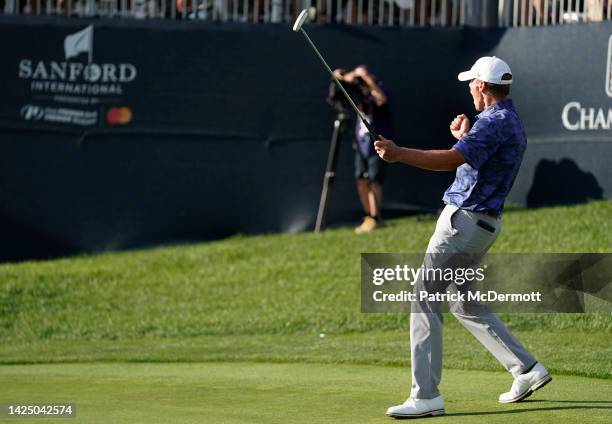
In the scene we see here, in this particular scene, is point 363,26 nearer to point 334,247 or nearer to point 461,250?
point 334,247

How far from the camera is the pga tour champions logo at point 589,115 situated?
14.8 meters

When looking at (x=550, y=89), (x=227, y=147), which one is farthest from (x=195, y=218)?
(x=550, y=89)

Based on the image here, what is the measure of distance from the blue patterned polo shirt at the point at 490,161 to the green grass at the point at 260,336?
113cm

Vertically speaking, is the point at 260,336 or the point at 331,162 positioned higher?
the point at 331,162

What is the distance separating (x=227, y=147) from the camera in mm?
15984

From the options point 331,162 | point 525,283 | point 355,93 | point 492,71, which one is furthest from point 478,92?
point 331,162

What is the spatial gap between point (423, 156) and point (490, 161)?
43cm

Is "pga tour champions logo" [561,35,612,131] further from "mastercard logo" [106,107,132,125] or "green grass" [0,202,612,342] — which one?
"mastercard logo" [106,107,132,125]

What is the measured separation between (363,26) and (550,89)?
2341 millimetres

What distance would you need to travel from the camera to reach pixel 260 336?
1264 centimetres

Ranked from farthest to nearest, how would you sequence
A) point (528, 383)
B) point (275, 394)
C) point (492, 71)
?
1. point (275, 394)
2. point (528, 383)
3. point (492, 71)

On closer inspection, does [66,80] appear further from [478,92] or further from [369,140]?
[478,92]

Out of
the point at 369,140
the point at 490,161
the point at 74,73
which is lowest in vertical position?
the point at 369,140

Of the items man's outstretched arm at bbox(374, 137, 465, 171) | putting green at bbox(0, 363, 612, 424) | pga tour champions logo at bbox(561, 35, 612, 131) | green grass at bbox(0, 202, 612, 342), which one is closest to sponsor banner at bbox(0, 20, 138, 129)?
green grass at bbox(0, 202, 612, 342)
